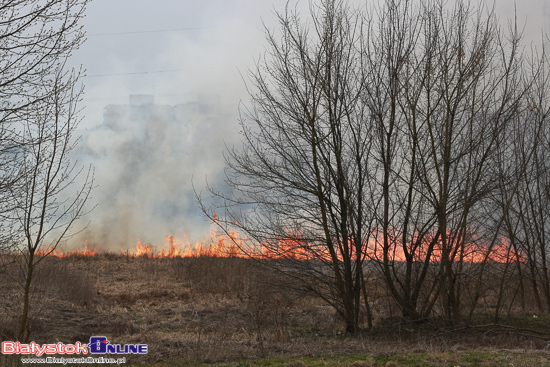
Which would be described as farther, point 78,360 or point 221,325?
point 221,325

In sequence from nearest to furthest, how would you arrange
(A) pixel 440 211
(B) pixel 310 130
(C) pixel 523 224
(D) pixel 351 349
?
(D) pixel 351 349
(A) pixel 440 211
(B) pixel 310 130
(C) pixel 523 224

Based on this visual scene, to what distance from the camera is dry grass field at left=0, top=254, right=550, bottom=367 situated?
6.62m

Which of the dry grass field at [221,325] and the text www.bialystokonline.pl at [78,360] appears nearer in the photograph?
the text www.bialystokonline.pl at [78,360]

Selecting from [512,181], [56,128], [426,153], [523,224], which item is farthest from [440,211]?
[56,128]

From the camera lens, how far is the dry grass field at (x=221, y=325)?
21.7 feet

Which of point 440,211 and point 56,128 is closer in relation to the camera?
point 56,128

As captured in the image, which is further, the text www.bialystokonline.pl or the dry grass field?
the dry grass field

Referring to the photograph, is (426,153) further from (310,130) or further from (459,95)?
(310,130)

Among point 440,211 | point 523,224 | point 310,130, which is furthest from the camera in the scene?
point 523,224

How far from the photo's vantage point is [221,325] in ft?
36.4

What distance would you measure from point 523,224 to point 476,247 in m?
3.93

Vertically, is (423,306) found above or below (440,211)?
below

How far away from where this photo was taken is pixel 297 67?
9.48 m

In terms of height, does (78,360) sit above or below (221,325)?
above
